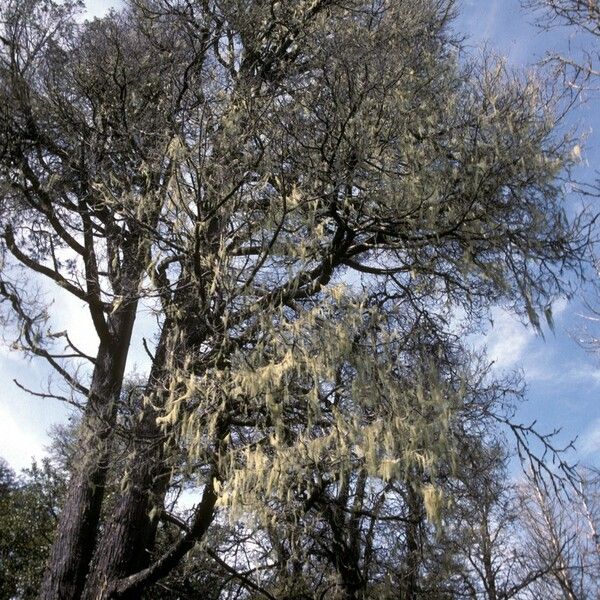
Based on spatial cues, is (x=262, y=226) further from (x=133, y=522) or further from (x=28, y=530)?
(x=28, y=530)

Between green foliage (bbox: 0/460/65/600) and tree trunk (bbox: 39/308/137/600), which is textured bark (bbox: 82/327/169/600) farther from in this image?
green foliage (bbox: 0/460/65/600)

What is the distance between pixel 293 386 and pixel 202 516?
1028 millimetres

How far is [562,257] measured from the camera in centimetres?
341

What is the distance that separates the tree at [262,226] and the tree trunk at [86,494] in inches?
0.7

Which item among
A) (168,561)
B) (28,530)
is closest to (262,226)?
(168,561)

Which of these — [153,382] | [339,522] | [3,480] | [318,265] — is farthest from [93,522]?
[3,480]

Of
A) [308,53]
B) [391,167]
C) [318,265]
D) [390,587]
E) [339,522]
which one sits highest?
[308,53]

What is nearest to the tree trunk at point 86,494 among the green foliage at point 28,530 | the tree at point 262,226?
the tree at point 262,226

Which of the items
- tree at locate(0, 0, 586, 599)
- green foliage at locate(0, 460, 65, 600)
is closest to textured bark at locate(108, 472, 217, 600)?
tree at locate(0, 0, 586, 599)

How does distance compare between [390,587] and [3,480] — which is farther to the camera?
[3,480]

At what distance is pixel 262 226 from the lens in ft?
9.84

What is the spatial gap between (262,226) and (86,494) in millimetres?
2338

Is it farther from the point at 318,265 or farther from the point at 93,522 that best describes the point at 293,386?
the point at 93,522

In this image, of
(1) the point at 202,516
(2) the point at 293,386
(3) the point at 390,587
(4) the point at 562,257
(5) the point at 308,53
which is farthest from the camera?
(5) the point at 308,53
